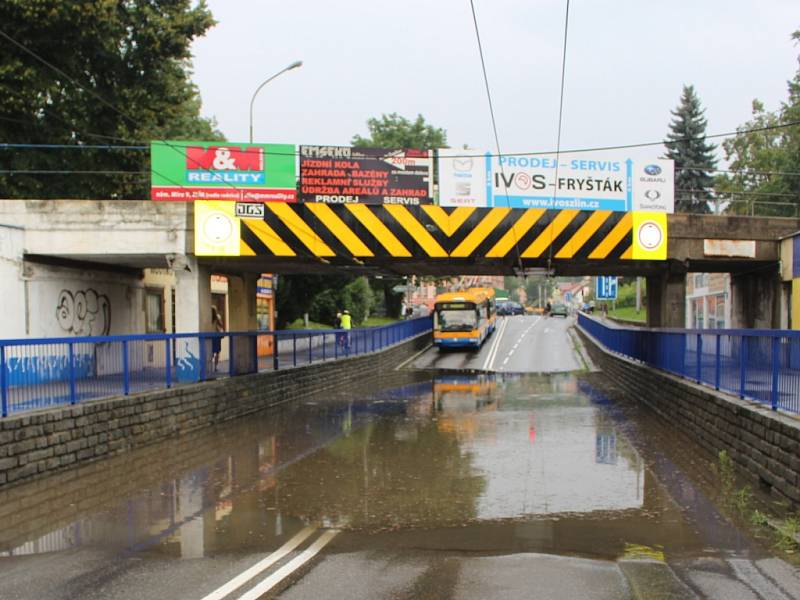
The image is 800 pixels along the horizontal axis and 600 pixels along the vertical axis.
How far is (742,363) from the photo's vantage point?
35.6ft

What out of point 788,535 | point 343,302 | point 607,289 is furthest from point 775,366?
point 343,302

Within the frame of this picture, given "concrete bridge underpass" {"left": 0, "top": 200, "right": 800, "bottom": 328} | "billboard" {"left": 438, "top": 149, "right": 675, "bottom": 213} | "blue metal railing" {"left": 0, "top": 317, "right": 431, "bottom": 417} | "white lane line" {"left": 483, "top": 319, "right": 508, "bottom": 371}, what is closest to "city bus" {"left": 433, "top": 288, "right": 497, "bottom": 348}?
"white lane line" {"left": 483, "top": 319, "right": 508, "bottom": 371}

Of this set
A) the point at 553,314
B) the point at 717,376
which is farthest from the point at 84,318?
the point at 553,314

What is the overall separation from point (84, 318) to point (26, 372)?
8705 mm

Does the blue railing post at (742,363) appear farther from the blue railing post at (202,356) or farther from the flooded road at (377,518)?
the blue railing post at (202,356)

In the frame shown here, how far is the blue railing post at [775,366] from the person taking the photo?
932 cm

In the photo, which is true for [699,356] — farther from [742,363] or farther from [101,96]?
[101,96]

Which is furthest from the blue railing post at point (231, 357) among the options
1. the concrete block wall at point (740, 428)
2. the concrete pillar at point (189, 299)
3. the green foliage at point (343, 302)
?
the green foliage at point (343, 302)

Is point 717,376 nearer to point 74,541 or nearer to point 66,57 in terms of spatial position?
point 74,541

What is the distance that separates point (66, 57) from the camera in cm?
2706

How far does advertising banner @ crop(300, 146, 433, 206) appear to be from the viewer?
18484 mm

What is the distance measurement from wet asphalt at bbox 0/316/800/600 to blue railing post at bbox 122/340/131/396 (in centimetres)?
123

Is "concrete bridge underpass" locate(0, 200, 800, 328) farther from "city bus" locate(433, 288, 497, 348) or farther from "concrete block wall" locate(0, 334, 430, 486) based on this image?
"city bus" locate(433, 288, 497, 348)

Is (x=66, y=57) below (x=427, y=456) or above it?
above
